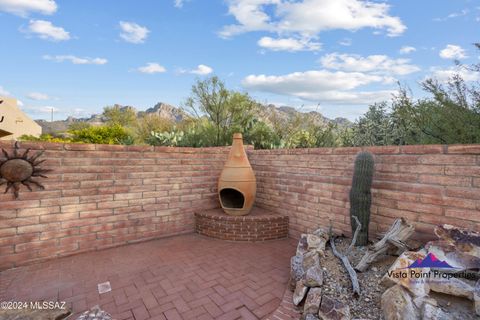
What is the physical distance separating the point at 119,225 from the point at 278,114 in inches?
438

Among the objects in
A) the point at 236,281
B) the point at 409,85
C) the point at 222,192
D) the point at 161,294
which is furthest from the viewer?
the point at 409,85

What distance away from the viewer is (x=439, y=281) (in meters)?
1.75

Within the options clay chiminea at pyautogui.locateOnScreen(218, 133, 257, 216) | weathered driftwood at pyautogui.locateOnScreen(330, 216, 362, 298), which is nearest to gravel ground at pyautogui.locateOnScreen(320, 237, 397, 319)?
weathered driftwood at pyautogui.locateOnScreen(330, 216, 362, 298)

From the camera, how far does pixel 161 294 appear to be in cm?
244

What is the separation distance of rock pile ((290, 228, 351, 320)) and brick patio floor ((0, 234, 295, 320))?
27cm

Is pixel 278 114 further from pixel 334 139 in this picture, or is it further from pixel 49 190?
pixel 49 190

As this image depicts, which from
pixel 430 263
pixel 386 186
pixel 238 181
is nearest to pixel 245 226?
pixel 238 181

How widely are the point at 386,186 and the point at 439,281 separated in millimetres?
1321

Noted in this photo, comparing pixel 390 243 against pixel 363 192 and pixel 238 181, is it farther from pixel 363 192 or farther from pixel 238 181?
pixel 238 181

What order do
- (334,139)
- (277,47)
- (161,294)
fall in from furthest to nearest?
(277,47), (334,139), (161,294)

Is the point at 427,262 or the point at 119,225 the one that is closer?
the point at 427,262

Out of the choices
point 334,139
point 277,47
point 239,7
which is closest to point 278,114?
point 277,47

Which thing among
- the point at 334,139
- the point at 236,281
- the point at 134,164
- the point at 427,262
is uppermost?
the point at 334,139

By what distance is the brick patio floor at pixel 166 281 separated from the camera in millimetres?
2219
